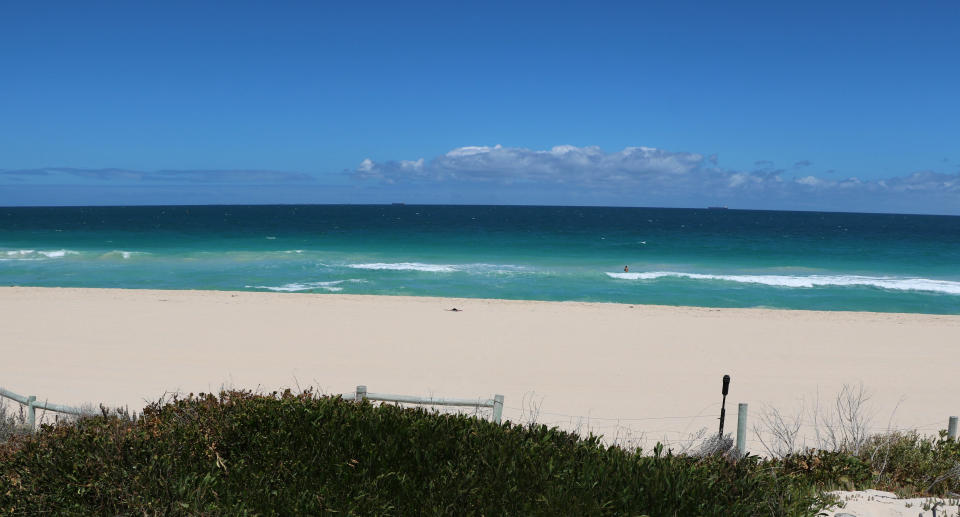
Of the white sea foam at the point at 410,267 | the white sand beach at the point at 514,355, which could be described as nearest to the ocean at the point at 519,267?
the white sea foam at the point at 410,267

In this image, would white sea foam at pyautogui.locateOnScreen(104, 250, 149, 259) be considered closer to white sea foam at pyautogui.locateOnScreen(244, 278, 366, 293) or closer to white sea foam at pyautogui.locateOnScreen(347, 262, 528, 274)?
white sea foam at pyautogui.locateOnScreen(347, 262, 528, 274)

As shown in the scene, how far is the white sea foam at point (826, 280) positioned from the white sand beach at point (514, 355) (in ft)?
40.7

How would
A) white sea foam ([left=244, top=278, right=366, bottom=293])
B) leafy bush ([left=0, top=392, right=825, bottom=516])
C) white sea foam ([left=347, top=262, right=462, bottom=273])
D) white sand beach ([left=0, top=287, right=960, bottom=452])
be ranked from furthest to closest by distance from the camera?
white sea foam ([left=347, top=262, right=462, bottom=273])
white sea foam ([left=244, top=278, right=366, bottom=293])
white sand beach ([left=0, top=287, right=960, bottom=452])
leafy bush ([left=0, top=392, right=825, bottom=516])

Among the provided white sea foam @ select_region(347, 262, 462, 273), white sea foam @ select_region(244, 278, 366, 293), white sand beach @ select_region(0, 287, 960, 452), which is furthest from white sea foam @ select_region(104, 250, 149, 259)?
white sand beach @ select_region(0, 287, 960, 452)

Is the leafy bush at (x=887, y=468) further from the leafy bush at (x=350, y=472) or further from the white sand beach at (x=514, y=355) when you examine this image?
the white sand beach at (x=514, y=355)

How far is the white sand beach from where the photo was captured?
13047 millimetres

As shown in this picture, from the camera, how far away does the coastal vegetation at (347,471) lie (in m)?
4.12

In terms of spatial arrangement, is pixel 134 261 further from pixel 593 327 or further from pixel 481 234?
pixel 481 234

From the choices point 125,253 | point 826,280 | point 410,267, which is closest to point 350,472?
point 410,267

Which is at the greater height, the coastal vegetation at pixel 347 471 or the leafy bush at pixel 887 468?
the coastal vegetation at pixel 347 471

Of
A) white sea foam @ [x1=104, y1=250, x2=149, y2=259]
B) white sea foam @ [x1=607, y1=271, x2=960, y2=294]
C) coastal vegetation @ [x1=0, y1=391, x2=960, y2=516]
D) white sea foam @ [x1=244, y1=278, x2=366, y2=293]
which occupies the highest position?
coastal vegetation @ [x1=0, y1=391, x2=960, y2=516]

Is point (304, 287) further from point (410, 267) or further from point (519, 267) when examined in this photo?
point (519, 267)

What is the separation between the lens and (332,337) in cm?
1880

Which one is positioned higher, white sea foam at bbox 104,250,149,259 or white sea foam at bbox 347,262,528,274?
white sea foam at bbox 347,262,528,274
